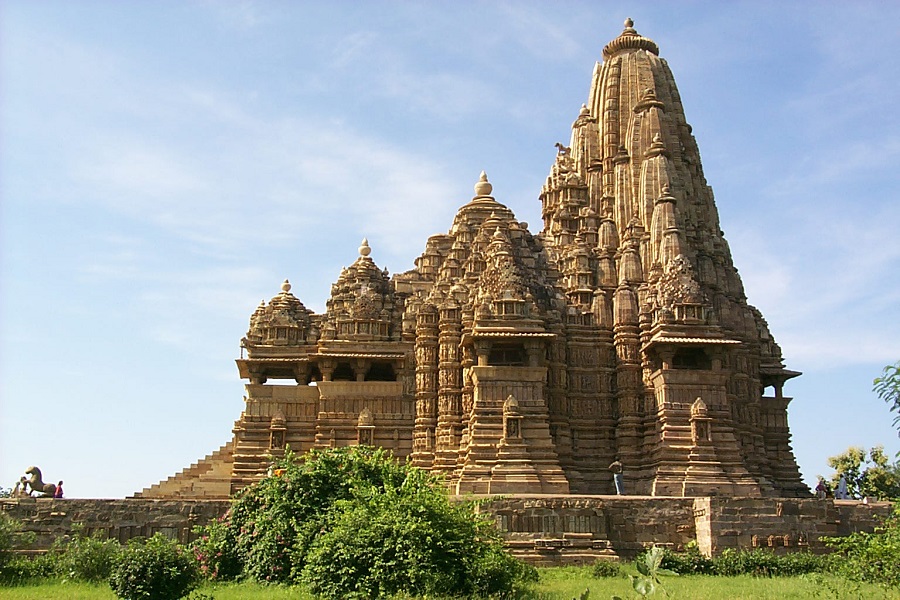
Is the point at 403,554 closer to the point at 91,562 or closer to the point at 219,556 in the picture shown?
the point at 219,556

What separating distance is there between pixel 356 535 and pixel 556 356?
1995 centimetres

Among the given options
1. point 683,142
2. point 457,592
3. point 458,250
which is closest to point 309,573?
point 457,592

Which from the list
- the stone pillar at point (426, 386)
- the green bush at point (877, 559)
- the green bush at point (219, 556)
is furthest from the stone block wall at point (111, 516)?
the green bush at point (877, 559)

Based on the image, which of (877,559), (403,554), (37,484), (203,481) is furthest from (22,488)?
(877,559)

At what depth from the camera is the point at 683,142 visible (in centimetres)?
4328

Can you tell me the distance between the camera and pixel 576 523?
1018 inches

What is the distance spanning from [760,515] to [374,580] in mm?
12783

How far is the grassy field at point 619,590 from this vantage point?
57.4 ft

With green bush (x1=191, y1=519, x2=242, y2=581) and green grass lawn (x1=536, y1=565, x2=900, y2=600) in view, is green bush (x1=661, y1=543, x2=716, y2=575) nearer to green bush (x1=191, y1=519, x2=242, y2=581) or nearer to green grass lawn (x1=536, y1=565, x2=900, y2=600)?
green grass lawn (x1=536, y1=565, x2=900, y2=600)

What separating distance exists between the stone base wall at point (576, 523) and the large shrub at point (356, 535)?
4.88m

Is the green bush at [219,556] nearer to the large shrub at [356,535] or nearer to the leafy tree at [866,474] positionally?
the large shrub at [356,535]

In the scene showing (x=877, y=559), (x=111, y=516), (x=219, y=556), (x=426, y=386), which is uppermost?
(x=426, y=386)

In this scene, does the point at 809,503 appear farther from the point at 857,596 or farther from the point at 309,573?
the point at 309,573

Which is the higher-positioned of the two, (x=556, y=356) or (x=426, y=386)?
(x=556, y=356)
